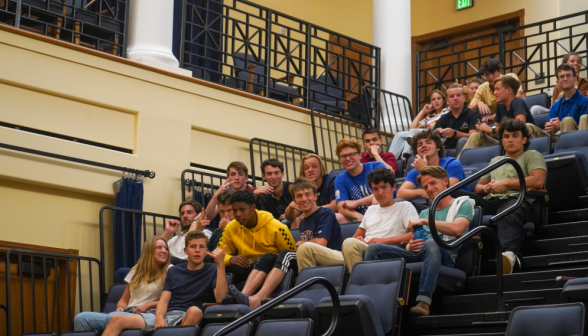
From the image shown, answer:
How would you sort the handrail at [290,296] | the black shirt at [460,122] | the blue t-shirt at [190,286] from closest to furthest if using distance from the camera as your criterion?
1. the handrail at [290,296]
2. the blue t-shirt at [190,286]
3. the black shirt at [460,122]

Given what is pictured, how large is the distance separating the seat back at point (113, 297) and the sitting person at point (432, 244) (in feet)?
6.97

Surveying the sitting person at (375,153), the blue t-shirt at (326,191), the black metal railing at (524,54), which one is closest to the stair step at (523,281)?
the blue t-shirt at (326,191)

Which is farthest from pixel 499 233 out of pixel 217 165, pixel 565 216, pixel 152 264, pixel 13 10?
pixel 13 10

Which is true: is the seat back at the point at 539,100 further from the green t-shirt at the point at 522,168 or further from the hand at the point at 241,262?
the hand at the point at 241,262

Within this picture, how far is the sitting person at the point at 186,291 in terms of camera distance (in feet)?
17.2

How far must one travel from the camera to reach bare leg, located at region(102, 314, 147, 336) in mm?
5281

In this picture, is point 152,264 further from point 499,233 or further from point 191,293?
point 499,233

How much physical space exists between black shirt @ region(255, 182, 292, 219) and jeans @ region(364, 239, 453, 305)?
1.75 metres

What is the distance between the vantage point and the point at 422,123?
316 inches

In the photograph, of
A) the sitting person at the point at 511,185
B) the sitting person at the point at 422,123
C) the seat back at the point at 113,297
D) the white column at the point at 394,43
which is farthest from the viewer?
the white column at the point at 394,43

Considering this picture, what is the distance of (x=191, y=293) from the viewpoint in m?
5.42

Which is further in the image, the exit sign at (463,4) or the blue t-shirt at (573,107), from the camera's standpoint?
the exit sign at (463,4)

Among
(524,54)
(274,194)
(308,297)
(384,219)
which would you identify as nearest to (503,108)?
(274,194)

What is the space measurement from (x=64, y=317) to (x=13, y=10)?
264cm
